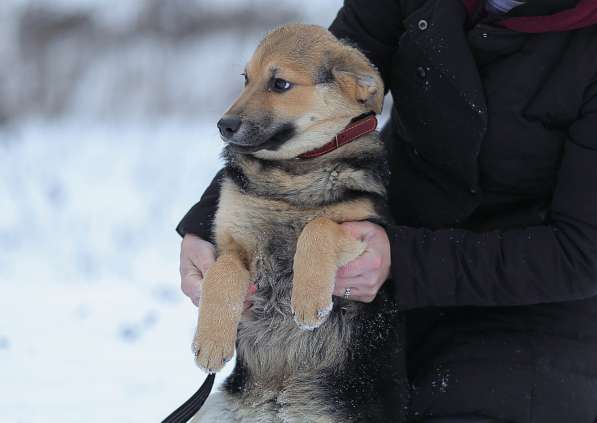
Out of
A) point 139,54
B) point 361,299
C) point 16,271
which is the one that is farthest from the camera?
point 139,54

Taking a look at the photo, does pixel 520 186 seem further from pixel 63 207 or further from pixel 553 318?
pixel 63 207

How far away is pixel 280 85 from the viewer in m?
2.34

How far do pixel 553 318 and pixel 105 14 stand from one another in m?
5.67

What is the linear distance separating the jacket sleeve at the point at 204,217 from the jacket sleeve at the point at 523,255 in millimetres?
657

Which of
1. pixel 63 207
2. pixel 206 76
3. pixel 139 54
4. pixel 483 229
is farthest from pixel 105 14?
pixel 483 229

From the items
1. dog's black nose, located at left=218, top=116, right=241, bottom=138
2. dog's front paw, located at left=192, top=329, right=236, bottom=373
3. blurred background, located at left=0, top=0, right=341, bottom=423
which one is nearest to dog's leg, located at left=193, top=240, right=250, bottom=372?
dog's front paw, located at left=192, top=329, right=236, bottom=373

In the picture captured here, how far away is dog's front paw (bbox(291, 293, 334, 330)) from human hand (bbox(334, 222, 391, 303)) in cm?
13

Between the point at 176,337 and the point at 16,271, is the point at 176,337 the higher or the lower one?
the lower one

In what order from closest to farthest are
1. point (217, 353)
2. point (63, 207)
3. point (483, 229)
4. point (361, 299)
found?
point (217, 353) < point (361, 299) < point (483, 229) < point (63, 207)

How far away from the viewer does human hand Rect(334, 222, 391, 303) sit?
2.08 m

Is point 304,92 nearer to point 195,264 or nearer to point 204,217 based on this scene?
point 204,217

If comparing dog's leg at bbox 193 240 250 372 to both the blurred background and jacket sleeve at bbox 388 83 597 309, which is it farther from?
the blurred background

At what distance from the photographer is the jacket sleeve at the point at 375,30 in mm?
2535

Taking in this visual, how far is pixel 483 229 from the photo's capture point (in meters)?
2.33
